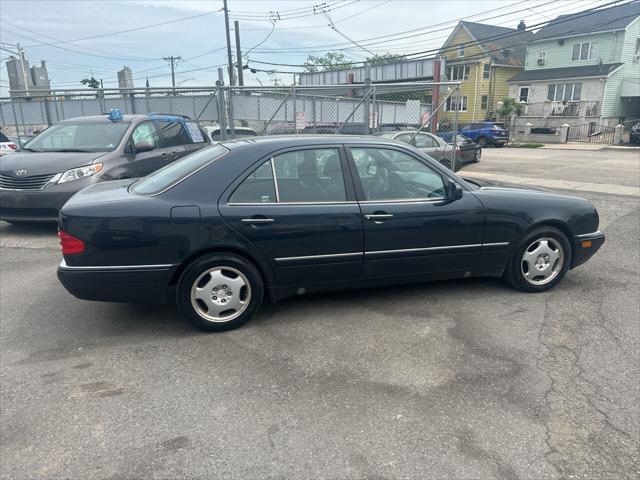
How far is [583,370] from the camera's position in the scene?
11.0ft

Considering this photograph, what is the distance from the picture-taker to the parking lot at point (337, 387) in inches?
98.3

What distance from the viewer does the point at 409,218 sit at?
4.12 metres

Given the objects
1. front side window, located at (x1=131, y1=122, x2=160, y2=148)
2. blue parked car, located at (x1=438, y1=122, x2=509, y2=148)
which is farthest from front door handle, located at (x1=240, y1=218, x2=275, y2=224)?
blue parked car, located at (x1=438, y1=122, x2=509, y2=148)

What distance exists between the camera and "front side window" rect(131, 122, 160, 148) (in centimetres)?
775

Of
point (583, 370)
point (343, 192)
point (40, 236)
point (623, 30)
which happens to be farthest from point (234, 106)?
point (623, 30)

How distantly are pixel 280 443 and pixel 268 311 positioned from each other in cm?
176

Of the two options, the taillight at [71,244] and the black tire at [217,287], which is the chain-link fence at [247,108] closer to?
the black tire at [217,287]

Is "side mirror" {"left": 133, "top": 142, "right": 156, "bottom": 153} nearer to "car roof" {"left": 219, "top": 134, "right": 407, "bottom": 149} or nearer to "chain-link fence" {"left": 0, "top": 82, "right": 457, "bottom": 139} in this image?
"chain-link fence" {"left": 0, "top": 82, "right": 457, "bottom": 139}

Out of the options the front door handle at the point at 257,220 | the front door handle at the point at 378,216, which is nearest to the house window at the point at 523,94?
the front door handle at the point at 378,216

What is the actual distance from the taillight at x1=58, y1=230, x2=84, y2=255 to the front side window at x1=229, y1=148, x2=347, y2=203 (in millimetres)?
1149

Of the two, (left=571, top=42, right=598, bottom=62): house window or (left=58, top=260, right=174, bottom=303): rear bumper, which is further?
(left=571, top=42, right=598, bottom=62): house window

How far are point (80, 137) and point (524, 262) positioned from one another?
22.0 ft

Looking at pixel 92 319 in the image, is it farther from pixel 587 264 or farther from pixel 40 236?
pixel 587 264

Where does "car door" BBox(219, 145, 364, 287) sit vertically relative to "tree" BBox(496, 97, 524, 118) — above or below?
below
